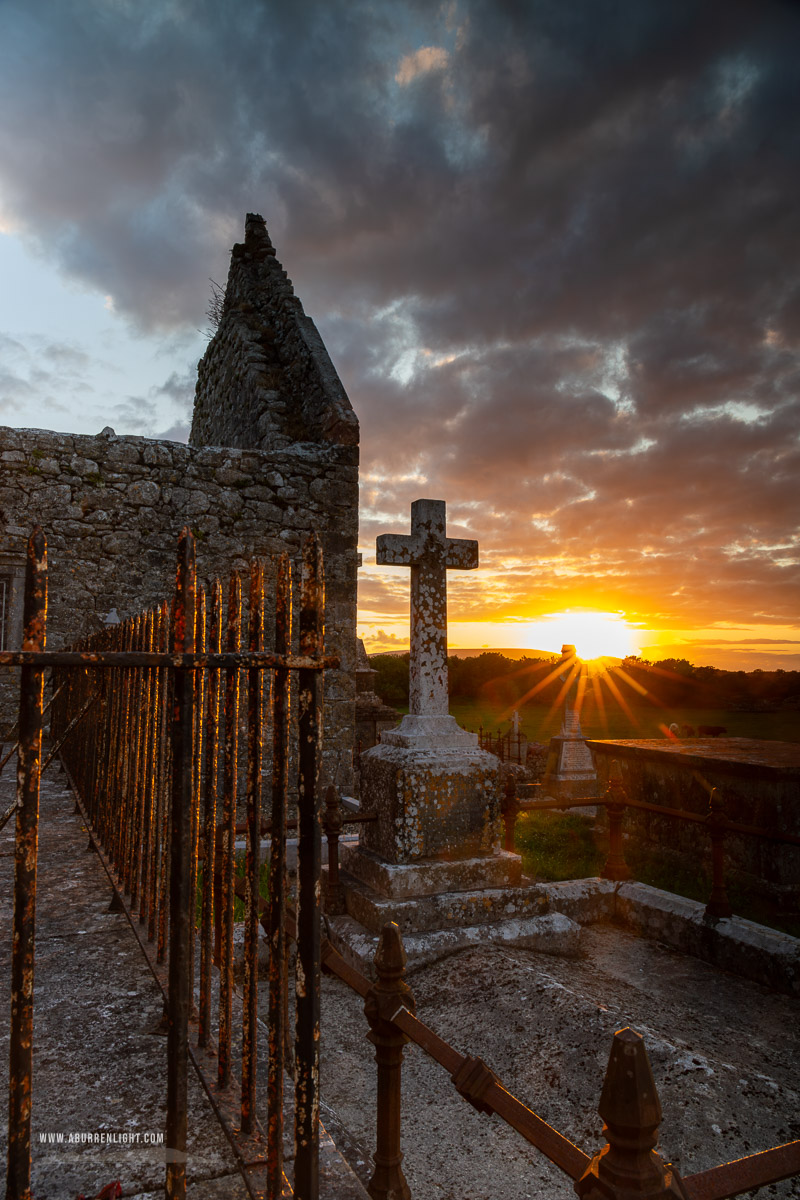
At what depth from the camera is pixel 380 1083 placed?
186 centimetres

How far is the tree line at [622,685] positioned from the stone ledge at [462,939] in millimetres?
9110

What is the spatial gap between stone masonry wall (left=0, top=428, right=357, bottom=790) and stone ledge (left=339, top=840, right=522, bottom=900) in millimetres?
3489

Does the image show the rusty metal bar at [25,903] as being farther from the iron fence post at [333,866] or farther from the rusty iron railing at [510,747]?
the rusty iron railing at [510,747]

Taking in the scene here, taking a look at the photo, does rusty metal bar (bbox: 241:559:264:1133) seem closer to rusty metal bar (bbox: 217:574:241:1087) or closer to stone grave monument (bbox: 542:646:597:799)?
rusty metal bar (bbox: 217:574:241:1087)

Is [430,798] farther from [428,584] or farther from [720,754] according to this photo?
[720,754]

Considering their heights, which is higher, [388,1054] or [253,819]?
[253,819]

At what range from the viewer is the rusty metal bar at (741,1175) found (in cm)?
135

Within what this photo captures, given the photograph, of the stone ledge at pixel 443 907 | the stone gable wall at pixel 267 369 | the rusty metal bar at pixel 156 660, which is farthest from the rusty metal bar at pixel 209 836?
the stone gable wall at pixel 267 369

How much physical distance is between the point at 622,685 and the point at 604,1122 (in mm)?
20964

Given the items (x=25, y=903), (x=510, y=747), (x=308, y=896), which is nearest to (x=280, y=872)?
(x=308, y=896)

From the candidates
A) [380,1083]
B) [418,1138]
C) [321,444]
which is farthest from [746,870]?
[321,444]

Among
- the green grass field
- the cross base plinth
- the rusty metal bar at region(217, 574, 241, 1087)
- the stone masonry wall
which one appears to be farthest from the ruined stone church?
the green grass field

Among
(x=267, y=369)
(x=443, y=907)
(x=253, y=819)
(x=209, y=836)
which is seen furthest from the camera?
(x=267, y=369)

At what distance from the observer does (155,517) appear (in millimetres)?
7918
